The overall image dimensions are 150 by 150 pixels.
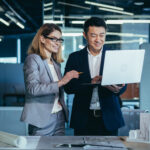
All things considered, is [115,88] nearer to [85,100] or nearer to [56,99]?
[85,100]

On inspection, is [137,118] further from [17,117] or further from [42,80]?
[42,80]

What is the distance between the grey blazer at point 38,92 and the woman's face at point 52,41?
12 centimetres

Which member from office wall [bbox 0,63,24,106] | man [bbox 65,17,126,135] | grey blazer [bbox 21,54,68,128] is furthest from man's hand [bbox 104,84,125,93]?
office wall [bbox 0,63,24,106]

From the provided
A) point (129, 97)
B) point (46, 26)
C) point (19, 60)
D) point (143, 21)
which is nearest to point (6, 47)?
point (19, 60)

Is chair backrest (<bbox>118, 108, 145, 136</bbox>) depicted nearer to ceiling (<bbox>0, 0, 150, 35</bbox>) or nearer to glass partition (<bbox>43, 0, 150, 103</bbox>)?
ceiling (<bbox>0, 0, 150, 35</bbox>)

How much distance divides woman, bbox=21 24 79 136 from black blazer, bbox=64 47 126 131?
99 millimetres

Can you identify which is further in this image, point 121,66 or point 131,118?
point 131,118

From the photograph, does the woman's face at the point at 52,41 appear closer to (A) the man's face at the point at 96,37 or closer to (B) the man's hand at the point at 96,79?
(A) the man's face at the point at 96,37

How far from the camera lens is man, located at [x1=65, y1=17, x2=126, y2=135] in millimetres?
2344

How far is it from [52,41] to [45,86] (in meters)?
0.35

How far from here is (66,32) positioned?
753 centimetres

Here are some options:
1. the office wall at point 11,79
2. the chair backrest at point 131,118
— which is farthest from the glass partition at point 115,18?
the chair backrest at point 131,118

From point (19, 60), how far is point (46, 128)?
43.7 ft

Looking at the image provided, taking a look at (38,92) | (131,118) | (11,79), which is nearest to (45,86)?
(38,92)
